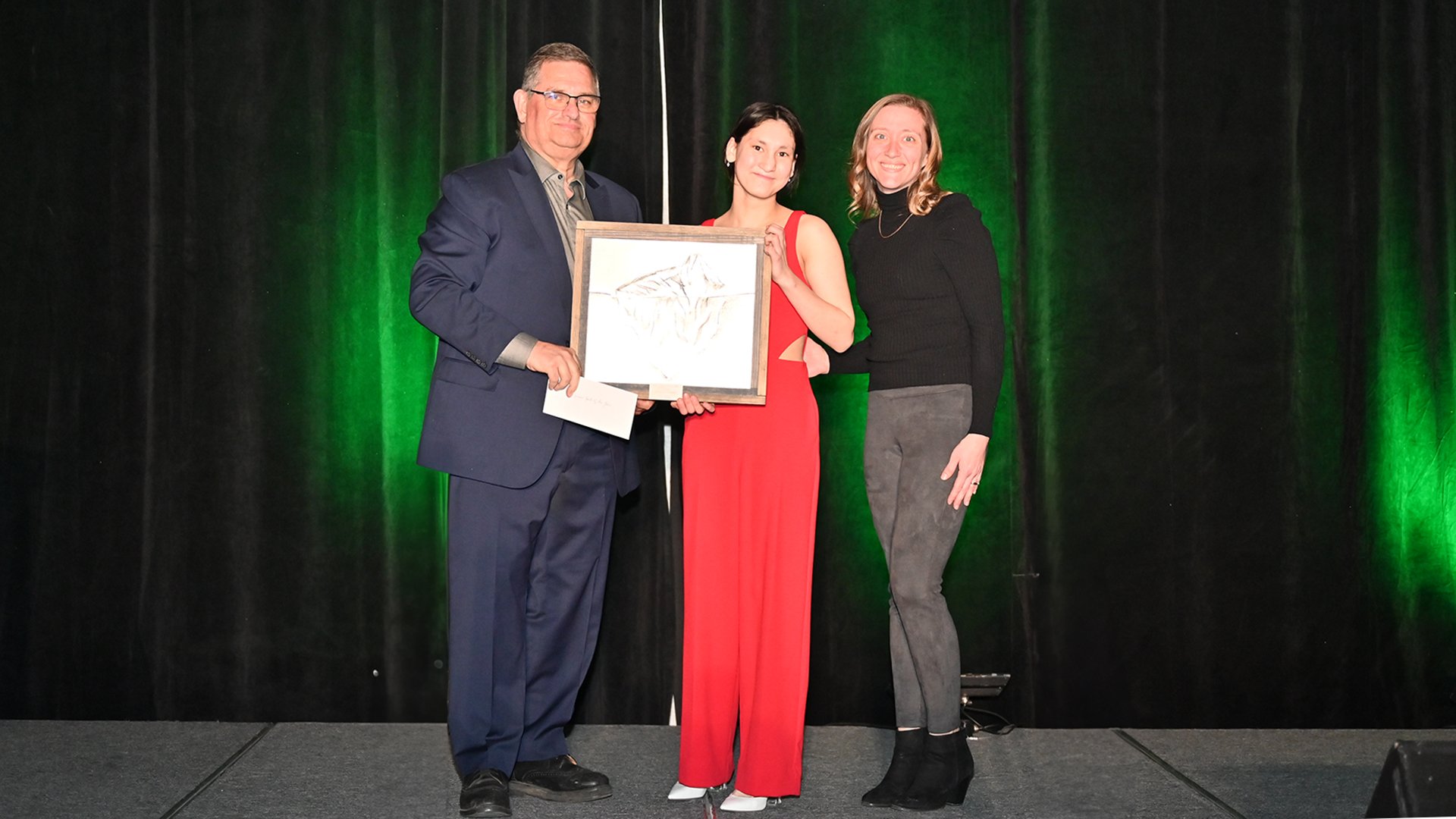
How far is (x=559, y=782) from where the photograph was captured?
2865 mm

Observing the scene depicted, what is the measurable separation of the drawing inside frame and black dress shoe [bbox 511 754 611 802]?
0.98 m

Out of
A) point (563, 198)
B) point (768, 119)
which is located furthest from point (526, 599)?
point (768, 119)

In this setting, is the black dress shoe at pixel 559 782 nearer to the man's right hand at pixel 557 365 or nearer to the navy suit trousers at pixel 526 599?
the navy suit trousers at pixel 526 599

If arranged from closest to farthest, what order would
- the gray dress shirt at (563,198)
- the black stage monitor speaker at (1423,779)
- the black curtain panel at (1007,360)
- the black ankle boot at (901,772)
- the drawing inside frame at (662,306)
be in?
the black stage monitor speaker at (1423,779), the drawing inside frame at (662,306), the black ankle boot at (901,772), the gray dress shirt at (563,198), the black curtain panel at (1007,360)

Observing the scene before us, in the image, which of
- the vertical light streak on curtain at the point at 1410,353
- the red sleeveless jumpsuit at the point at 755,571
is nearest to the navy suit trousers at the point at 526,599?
the red sleeveless jumpsuit at the point at 755,571

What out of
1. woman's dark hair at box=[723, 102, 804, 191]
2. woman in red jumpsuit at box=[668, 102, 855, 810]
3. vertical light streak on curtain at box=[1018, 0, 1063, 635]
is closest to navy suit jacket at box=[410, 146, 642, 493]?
woman in red jumpsuit at box=[668, 102, 855, 810]

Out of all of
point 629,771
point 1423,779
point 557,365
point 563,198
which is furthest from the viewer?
point 629,771

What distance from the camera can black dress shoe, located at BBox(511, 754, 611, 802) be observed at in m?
2.85

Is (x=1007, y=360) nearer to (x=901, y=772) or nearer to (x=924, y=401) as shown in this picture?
(x=924, y=401)

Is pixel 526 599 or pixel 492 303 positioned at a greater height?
pixel 492 303

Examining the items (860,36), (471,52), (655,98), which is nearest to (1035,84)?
(860,36)

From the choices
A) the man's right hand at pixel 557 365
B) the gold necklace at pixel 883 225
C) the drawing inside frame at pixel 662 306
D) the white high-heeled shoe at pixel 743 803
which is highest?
the gold necklace at pixel 883 225

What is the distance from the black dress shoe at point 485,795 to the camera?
8.84 ft

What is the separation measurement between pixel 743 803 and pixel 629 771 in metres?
0.46
